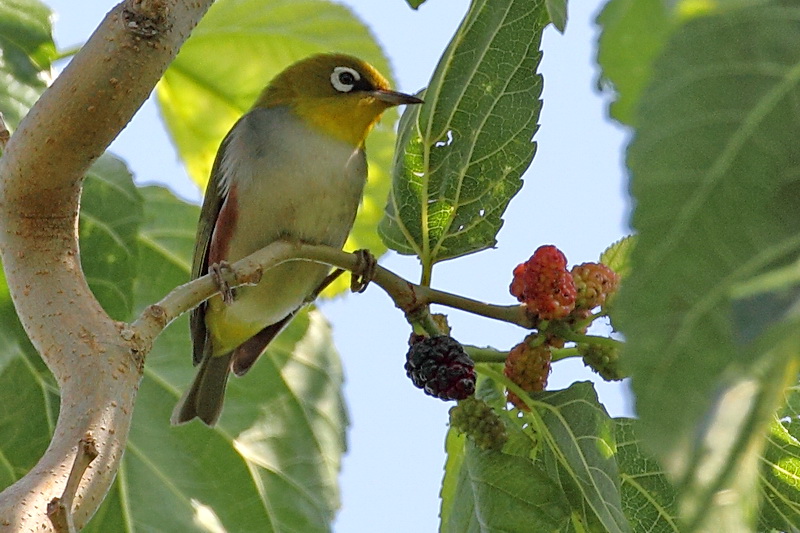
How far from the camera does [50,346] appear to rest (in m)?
1.64

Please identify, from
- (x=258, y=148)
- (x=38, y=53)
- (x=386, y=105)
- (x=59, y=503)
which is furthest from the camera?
(x=386, y=105)

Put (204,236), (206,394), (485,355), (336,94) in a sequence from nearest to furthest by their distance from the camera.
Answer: (485,355) < (206,394) < (204,236) < (336,94)

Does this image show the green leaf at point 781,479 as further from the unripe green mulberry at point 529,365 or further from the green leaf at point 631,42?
the green leaf at point 631,42

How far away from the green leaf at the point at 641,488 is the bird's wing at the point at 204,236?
185cm

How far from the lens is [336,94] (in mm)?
4609

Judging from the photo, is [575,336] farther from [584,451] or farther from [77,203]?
[77,203]

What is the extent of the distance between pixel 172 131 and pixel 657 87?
141 inches

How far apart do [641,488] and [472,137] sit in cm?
91

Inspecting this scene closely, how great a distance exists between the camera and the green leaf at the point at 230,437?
10.9 feet

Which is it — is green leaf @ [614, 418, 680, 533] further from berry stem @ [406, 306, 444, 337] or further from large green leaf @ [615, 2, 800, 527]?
large green leaf @ [615, 2, 800, 527]

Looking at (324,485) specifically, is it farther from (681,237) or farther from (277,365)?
(681,237)

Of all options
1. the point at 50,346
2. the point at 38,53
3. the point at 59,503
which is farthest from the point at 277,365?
the point at 59,503

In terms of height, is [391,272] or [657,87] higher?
[391,272]

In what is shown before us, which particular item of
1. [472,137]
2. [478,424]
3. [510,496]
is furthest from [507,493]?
[472,137]
